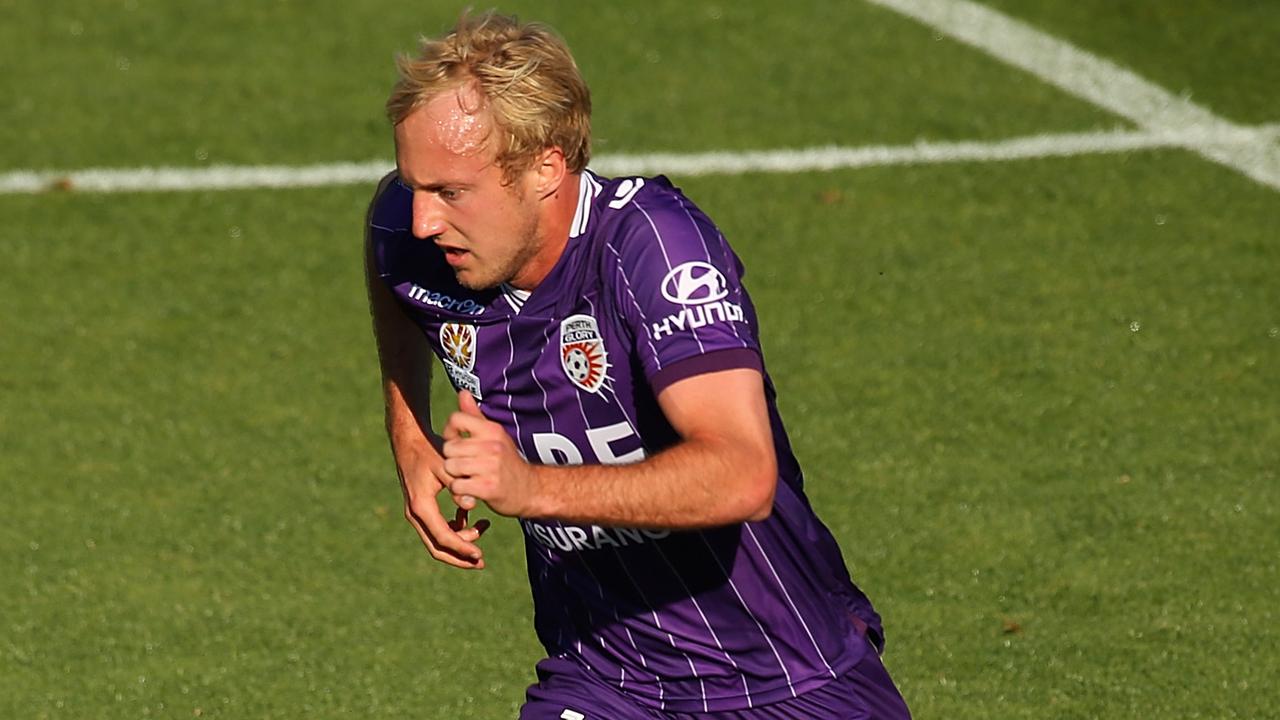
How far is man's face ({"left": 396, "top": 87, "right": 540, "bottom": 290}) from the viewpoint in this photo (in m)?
3.94

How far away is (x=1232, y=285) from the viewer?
8430 millimetres

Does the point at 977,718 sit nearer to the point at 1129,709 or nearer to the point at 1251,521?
the point at 1129,709

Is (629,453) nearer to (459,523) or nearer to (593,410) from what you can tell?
(593,410)

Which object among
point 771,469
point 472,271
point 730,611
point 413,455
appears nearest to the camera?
point 771,469

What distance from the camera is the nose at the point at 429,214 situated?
4012 millimetres

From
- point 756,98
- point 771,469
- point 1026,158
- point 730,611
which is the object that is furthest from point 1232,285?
point 771,469

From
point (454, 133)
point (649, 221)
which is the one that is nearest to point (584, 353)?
point (649, 221)

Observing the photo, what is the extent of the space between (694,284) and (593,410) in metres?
0.47

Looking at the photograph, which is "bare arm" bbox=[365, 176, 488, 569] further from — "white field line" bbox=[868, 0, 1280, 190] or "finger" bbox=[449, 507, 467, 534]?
"white field line" bbox=[868, 0, 1280, 190]

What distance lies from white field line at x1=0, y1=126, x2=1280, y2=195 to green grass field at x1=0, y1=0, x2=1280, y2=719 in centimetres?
11

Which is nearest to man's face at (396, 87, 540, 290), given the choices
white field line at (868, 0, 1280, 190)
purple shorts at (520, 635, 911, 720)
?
purple shorts at (520, 635, 911, 720)

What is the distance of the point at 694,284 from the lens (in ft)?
12.8

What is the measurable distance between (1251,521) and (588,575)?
3.08 metres

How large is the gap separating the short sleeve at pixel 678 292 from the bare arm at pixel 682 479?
0.09m
